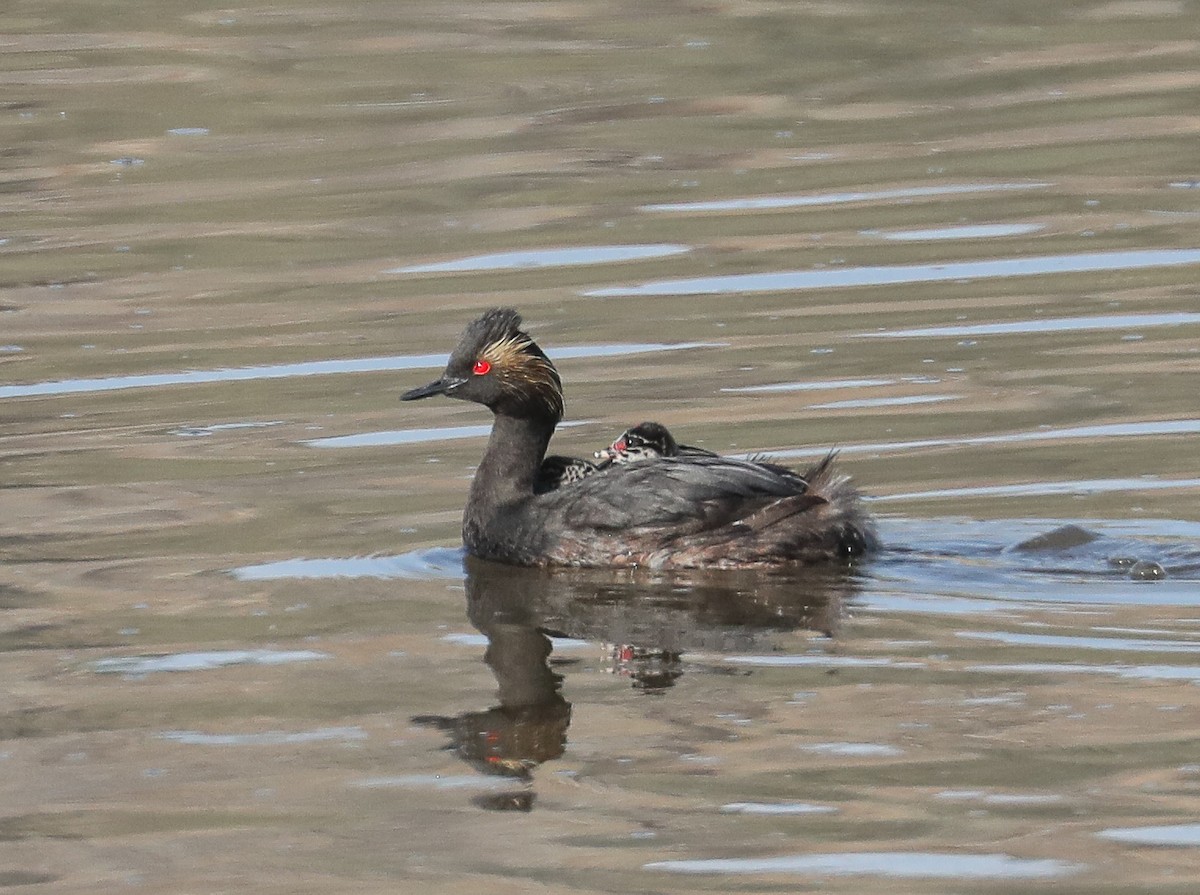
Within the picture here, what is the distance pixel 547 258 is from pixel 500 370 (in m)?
5.58

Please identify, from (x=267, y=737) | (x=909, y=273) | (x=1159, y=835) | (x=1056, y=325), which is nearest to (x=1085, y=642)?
(x=1159, y=835)

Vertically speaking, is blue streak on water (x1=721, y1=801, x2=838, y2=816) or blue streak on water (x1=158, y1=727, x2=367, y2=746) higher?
blue streak on water (x1=721, y1=801, x2=838, y2=816)

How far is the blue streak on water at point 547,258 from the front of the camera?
16156mm

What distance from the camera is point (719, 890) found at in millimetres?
6297

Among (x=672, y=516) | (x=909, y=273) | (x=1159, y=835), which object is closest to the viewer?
(x=1159, y=835)

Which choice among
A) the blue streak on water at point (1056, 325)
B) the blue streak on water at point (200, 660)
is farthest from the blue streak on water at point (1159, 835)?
the blue streak on water at point (1056, 325)

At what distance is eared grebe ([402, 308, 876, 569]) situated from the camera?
989 centimetres

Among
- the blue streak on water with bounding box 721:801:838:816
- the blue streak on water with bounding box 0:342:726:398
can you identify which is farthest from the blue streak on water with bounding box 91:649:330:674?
the blue streak on water with bounding box 0:342:726:398

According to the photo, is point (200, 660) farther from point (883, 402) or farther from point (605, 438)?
point (883, 402)

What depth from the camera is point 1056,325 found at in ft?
44.6

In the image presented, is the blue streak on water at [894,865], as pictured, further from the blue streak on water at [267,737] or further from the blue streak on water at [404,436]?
the blue streak on water at [404,436]

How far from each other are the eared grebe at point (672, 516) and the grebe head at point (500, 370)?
0.22m

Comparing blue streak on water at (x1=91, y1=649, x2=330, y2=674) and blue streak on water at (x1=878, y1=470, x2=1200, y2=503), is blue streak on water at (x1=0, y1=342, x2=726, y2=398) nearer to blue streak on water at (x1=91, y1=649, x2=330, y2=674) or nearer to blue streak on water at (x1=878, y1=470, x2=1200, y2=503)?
blue streak on water at (x1=878, y1=470, x2=1200, y2=503)

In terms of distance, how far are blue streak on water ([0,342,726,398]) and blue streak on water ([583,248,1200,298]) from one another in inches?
53.3
